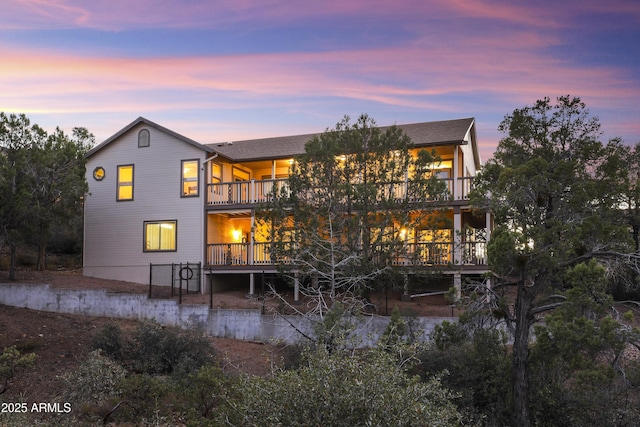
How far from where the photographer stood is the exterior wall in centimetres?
2827

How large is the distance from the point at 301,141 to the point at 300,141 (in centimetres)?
7

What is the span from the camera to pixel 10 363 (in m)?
14.2

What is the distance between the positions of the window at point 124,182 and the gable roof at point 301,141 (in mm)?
4310

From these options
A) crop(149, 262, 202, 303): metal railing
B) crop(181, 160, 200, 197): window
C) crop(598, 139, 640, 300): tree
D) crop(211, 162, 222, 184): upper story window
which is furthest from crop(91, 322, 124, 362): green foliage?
crop(598, 139, 640, 300): tree

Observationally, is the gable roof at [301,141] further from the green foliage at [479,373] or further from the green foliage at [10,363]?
the green foliage at [10,363]

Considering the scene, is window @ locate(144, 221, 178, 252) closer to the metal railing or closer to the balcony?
the metal railing

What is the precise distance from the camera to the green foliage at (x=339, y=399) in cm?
767

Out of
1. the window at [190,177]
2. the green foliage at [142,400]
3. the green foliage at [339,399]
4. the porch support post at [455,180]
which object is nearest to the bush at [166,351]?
the green foliage at [142,400]

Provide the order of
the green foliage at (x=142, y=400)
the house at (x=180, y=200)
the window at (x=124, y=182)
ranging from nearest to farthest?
1. the green foliage at (x=142, y=400)
2. the house at (x=180, y=200)
3. the window at (x=124, y=182)

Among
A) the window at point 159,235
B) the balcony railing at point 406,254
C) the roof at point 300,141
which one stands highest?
the roof at point 300,141

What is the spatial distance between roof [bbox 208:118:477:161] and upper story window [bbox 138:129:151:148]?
10.3ft

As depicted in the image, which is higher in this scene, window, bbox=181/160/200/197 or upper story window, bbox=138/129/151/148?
upper story window, bbox=138/129/151/148

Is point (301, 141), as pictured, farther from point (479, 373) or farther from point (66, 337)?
point (479, 373)

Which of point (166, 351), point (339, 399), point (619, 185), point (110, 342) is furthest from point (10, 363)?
point (619, 185)
